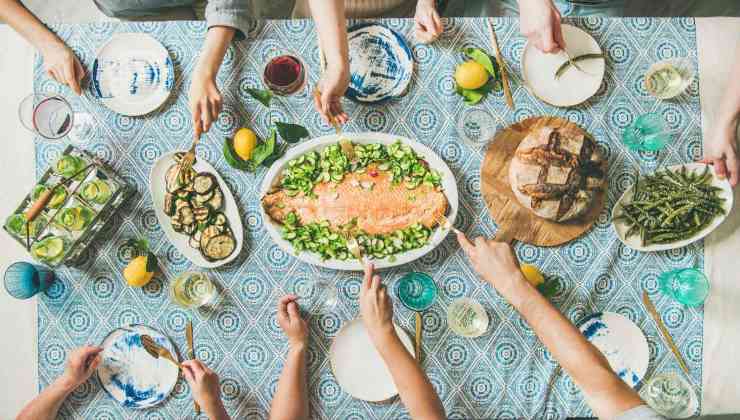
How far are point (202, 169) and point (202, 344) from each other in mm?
670

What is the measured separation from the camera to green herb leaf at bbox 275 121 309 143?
202 centimetres

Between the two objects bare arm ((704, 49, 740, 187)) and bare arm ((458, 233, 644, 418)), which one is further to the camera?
bare arm ((704, 49, 740, 187))

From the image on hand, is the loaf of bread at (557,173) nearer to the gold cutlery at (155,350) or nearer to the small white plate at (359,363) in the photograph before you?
the small white plate at (359,363)

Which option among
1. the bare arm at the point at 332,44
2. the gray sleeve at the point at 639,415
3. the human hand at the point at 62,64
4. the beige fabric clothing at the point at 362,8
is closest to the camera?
the gray sleeve at the point at 639,415

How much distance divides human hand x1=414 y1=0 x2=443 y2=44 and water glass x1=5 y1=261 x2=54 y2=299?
1681mm

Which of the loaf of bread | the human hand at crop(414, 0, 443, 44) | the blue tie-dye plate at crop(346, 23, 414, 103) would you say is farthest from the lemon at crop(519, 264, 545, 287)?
the human hand at crop(414, 0, 443, 44)

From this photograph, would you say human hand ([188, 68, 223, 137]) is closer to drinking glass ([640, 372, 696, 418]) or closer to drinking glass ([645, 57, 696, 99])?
drinking glass ([645, 57, 696, 99])

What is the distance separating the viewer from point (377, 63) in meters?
2.07

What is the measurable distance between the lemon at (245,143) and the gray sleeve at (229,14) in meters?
0.38

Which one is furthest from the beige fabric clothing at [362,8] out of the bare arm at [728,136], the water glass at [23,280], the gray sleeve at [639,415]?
the gray sleeve at [639,415]

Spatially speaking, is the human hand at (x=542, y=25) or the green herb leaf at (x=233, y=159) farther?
the green herb leaf at (x=233, y=159)

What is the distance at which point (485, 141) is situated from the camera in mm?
2064

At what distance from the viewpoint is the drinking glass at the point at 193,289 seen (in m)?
2.00

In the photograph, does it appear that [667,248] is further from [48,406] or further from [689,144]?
[48,406]
